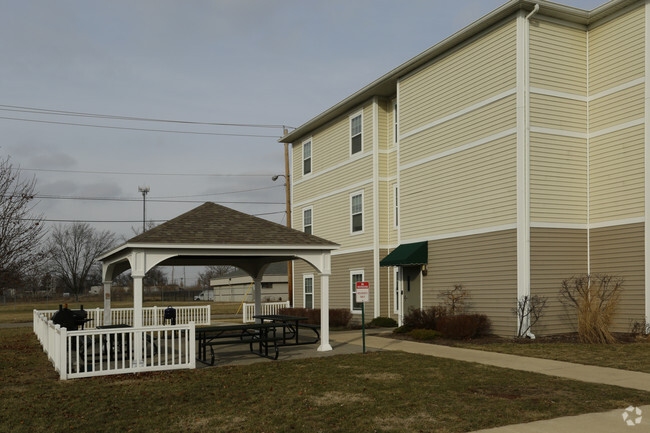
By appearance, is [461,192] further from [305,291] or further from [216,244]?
[305,291]

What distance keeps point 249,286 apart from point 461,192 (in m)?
41.5

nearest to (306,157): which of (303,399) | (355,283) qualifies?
(355,283)

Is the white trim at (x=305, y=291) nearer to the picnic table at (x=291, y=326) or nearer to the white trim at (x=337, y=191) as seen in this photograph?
the white trim at (x=337, y=191)

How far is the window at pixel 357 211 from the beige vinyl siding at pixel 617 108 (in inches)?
387

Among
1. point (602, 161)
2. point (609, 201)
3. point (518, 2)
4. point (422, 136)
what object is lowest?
point (609, 201)

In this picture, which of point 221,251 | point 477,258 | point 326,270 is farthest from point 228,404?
point 477,258

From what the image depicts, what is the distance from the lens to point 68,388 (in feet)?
34.0

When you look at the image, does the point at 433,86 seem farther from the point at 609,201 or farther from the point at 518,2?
the point at 609,201

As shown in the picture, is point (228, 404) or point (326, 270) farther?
point (326, 270)

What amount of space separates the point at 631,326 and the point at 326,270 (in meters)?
8.08

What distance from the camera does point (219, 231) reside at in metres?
14.6

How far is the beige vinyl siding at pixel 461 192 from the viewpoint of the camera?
1705 cm

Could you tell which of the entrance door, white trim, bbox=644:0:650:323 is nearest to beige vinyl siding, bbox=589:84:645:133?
white trim, bbox=644:0:650:323

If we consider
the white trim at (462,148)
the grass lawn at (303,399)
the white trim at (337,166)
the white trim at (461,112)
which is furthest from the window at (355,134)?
the grass lawn at (303,399)
